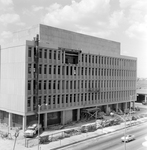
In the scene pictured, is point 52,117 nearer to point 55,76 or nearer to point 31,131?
point 55,76

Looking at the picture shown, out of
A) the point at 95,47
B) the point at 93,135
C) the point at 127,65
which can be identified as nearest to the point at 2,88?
the point at 93,135

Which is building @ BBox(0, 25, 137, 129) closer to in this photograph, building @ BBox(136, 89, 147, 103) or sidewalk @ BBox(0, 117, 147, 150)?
sidewalk @ BBox(0, 117, 147, 150)

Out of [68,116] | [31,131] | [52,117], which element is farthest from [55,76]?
[31,131]

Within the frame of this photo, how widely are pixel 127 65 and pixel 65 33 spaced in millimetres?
31090

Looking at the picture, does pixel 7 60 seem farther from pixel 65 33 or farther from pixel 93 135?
pixel 93 135

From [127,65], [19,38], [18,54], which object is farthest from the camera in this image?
[127,65]

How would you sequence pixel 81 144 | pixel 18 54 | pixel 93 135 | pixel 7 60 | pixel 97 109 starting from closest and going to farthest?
pixel 81 144 → pixel 93 135 → pixel 18 54 → pixel 7 60 → pixel 97 109

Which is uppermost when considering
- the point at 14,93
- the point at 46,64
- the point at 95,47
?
the point at 95,47

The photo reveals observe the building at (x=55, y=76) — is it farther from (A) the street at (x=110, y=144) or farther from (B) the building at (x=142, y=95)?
(B) the building at (x=142, y=95)

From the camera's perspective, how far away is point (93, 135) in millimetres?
47719

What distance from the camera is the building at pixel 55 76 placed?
50156mm

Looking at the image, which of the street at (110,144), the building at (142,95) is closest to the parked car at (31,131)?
the street at (110,144)

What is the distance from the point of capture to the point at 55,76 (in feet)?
180

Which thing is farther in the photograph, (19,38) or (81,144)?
(19,38)
